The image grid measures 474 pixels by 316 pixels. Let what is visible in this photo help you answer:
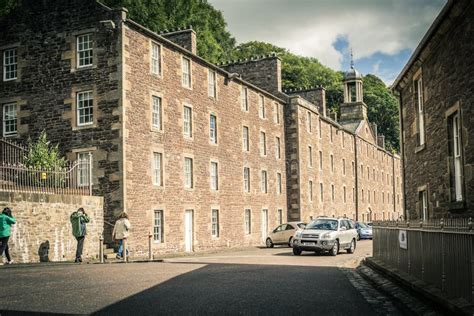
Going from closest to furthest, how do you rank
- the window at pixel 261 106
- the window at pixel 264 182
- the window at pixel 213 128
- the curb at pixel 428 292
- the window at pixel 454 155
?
the curb at pixel 428 292, the window at pixel 454 155, the window at pixel 213 128, the window at pixel 261 106, the window at pixel 264 182

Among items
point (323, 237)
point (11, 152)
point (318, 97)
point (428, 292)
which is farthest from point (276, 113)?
point (428, 292)

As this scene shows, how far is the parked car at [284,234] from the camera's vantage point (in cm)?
3266

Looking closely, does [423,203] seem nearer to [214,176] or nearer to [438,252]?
[438,252]

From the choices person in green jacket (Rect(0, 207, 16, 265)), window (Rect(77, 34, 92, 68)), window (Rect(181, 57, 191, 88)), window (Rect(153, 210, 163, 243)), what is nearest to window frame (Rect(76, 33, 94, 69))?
window (Rect(77, 34, 92, 68))

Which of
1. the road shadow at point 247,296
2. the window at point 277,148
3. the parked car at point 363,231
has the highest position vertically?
the window at point 277,148

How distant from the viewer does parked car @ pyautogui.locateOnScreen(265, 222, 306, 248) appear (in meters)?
32.7

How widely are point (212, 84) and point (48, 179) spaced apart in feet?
42.8

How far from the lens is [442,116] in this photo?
52.4 ft

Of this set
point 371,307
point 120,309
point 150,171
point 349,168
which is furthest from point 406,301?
point 349,168

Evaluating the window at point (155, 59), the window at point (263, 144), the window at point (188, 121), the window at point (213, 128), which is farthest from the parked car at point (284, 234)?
the window at point (155, 59)

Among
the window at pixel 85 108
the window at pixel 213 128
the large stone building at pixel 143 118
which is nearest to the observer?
the large stone building at pixel 143 118

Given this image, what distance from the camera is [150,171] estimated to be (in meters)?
26.4

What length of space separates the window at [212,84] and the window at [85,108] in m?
8.06

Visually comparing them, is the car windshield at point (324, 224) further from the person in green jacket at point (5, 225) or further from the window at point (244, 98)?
the window at point (244, 98)
